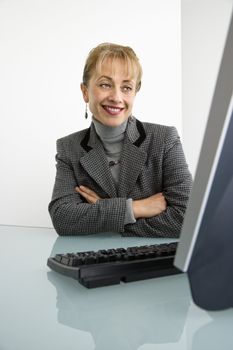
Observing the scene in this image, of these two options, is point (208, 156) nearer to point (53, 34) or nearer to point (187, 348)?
point (187, 348)

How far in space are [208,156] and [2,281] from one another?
18.7 inches

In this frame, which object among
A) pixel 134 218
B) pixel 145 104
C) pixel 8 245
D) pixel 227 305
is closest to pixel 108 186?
pixel 134 218

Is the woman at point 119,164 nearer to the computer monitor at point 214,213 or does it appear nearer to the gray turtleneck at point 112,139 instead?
the gray turtleneck at point 112,139

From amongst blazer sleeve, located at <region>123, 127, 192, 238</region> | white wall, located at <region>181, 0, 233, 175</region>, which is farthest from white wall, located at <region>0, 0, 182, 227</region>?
blazer sleeve, located at <region>123, 127, 192, 238</region>

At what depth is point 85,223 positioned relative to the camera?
53.4 inches

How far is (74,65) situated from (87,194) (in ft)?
5.58

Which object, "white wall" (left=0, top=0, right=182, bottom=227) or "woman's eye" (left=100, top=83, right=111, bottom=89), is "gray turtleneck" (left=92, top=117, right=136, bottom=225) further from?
"white wall" (left=0, top=0, right=182, bottom=227)

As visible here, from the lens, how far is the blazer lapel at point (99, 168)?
5.31ft

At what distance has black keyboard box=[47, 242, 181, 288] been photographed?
0.64 meters

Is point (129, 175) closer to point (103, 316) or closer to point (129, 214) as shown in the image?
point (129, 214)

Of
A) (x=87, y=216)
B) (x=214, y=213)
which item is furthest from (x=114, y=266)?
(x=87, y=216)

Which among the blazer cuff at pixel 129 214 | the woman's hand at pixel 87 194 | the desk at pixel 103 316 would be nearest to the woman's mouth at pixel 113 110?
the woman's hand at pixel 87 194

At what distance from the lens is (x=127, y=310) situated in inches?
21.2

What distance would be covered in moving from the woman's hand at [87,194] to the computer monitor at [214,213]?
1.11m
